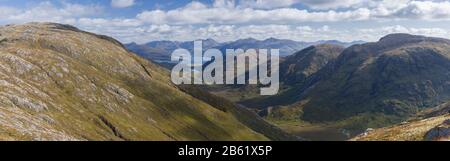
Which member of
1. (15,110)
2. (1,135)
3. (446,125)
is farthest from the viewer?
(15,110)
